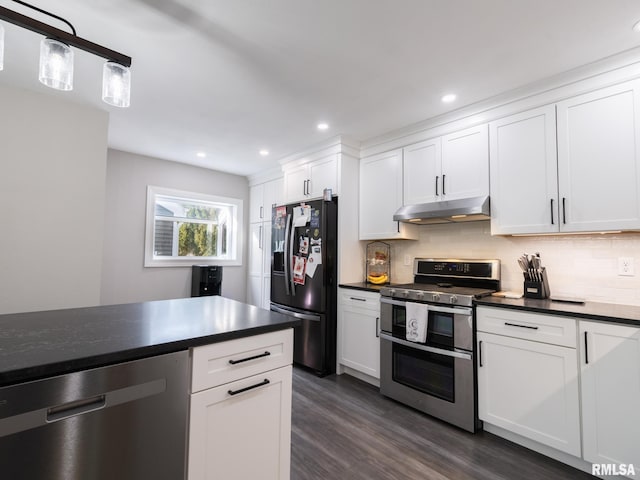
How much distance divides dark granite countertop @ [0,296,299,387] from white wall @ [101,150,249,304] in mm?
2664

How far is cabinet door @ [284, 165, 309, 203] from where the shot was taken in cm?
377

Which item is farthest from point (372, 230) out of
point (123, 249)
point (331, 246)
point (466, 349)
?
point (123, 249)

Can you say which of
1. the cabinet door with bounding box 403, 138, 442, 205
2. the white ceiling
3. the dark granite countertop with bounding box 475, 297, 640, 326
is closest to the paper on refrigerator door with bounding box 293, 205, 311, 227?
the white ceiling

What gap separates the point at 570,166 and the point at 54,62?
2887 mm

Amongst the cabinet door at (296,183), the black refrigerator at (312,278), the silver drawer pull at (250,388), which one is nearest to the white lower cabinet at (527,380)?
the black refrigerator at (312,278)

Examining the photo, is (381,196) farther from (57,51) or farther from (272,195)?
(57,51)

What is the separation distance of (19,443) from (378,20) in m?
2.25

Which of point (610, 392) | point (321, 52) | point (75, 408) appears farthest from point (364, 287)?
point (75, 408)

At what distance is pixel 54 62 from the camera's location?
3.76 ft

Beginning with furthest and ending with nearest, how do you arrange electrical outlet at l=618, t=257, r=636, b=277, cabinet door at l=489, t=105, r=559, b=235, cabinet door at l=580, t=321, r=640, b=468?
1. cabinet door at l=489, t=105, r=559, b=235
2. electrical outlet at l=618, t=257, r=636, b=277
3. cabinet door at l=580, t=321, r=640, b=468

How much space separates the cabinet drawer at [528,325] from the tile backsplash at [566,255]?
2.05 feet

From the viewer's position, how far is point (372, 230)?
3312 mm

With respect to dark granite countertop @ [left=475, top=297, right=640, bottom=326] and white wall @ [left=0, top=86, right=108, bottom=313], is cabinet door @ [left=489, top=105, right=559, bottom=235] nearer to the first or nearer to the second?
dark granite countertop @ [left=475, top=297, right=640, bottom=326]

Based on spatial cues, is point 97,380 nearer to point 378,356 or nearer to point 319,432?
point 319,432
